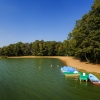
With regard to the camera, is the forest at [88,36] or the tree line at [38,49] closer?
the forest at [88,36]

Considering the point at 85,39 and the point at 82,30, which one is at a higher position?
the point at 82,30

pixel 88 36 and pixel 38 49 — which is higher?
pixel 38 49

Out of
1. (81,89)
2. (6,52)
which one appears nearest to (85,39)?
(81,89)

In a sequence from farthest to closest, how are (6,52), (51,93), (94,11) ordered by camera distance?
(6,52) → (94,11) → (51,93)

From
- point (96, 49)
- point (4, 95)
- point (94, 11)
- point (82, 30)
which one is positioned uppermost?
point (94, 11)

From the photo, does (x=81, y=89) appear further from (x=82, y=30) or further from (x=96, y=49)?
(x=82, y=30)

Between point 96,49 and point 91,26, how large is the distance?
7070 millimetres

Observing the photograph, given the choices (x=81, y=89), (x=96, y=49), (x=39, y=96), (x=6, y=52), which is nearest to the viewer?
(x=39, y=96)

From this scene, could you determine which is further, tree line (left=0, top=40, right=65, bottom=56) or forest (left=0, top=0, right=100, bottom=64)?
tree line (left=0, top=40, right=65, bottom=56)

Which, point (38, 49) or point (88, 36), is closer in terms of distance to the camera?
point (88, 36)

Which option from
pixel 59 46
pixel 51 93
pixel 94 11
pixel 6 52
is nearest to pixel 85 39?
pixel 94 11

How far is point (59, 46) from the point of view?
114 metres

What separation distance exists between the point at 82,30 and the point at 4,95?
30.5 meters

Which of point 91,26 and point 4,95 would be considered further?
point 91,26
